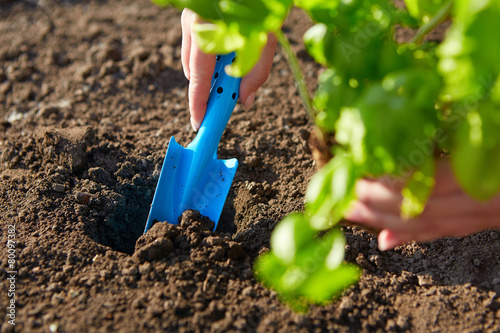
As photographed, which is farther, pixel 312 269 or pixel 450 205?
pixel 450 205

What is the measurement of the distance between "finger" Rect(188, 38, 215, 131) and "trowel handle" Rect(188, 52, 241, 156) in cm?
4

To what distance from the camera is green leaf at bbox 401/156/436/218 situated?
36.8 inches

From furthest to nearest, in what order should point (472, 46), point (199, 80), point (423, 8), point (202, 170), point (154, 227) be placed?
point (202, 170) < point (199, 80) < point (154, 227) < point (423, 8) < point (472, 46)

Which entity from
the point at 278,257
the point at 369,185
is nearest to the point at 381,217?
the point at 369,185

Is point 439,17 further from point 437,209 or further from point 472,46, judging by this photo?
Result: point 437,209

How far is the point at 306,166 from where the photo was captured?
195 cm

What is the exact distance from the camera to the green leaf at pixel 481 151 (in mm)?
887

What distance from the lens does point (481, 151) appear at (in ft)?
2.89

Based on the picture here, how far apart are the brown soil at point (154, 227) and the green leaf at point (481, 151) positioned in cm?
62

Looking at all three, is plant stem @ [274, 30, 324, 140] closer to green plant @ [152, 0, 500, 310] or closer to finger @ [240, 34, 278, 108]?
green plant @ [152, 0, 500, 310]

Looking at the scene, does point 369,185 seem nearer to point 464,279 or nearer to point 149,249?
point 464,279

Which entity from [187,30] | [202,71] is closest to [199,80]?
[202,71]

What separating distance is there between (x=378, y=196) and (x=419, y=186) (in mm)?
184

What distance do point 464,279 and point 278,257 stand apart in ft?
2.82
